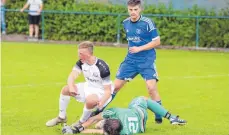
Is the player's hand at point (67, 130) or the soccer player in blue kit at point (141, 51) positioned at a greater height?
the soccer player in blue kit at point (141, 51)

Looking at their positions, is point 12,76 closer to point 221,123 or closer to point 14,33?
point 221,123

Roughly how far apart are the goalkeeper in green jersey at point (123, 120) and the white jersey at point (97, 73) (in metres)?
0.50

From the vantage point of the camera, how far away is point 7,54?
24.2 metres

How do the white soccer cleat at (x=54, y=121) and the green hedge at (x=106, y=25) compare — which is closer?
the white soccer cleat at (x=54, y=121)

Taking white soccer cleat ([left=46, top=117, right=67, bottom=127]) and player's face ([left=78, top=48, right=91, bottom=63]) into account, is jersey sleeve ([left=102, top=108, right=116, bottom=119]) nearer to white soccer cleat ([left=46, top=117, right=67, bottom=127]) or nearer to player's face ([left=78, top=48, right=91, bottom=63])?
player's face ([left=78, top=48, right=91, bottom=63])

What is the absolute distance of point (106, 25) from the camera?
28953 millimetres

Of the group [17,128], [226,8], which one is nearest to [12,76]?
[17,128]

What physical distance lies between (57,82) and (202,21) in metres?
11.5

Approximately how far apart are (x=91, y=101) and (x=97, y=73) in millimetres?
452

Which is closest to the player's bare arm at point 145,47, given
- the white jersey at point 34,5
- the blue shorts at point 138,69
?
the blue shorts at point 138,69

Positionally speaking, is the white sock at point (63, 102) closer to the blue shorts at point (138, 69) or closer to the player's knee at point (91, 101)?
the player's knee at point (91, 101)

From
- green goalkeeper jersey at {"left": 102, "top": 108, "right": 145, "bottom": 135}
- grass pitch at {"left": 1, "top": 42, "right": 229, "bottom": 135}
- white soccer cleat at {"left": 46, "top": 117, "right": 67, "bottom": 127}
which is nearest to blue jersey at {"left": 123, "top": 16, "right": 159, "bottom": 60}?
grass pitch at {"left": 1, "top": 42, "right": 229, "bottom": 135}

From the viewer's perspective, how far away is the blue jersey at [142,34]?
12484 millimetres

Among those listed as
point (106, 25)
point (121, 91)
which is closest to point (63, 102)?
point (121, 91)
